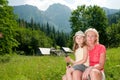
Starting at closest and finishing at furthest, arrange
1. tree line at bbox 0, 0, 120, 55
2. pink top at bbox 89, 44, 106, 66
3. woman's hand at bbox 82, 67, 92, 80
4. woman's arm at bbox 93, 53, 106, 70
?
woman's hand at bbox 82, 67, 92, 80 < woman's arm at bbox 93, 53, 106, 70 < pink top at bbox 89, 44, 106, 66 < tree line at bbox 0, 0, 120, 55

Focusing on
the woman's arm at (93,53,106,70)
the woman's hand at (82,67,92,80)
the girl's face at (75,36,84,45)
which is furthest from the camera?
the girl's face at (75,36,84,45)

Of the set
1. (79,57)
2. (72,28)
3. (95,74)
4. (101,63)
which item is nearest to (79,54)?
(79,57)

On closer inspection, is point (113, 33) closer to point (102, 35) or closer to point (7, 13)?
point (102, 35)

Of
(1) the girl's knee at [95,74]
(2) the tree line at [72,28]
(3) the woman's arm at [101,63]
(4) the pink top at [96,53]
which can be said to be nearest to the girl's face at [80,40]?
(4) the pink top at [96,53]

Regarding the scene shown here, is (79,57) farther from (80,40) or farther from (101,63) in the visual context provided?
(101,63)

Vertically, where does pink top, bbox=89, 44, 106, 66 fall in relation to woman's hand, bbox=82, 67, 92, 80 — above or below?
above

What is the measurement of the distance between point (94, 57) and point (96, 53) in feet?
0.35

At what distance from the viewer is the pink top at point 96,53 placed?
7.85 m

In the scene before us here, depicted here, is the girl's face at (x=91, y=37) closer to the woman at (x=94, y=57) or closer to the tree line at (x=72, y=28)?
the woman at (x=94, y=57)

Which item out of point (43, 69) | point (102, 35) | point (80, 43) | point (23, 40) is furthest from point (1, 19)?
point (23, 40)

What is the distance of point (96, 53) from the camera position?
7895 mm

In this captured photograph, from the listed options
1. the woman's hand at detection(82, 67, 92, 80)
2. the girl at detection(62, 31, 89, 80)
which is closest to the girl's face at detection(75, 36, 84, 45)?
the girl at detection(62, 31, 89, 80)

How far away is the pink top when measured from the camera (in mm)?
7848

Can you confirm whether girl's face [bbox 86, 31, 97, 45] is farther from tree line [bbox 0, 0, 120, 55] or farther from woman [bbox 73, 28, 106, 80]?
tree line [bbox 0, 0, 120, 55]
